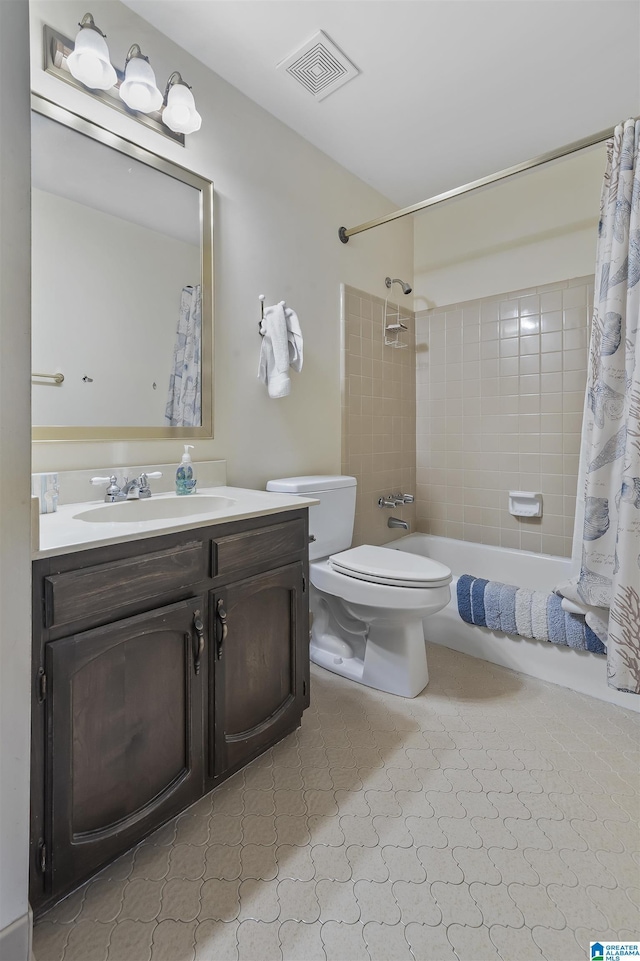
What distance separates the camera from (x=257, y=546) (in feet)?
4.33

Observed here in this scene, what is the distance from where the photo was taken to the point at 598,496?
1.73 m

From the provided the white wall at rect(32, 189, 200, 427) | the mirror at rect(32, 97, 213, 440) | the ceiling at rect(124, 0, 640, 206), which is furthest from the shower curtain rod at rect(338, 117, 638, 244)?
the white wall at rect(32, 189, 200, 427)

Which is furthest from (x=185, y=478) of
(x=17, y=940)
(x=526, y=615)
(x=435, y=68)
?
(x=435, y=68)

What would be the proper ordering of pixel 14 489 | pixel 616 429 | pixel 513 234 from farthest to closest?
pixel 513 234
pixel 616 429
pixel 14 489

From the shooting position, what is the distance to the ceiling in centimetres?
154

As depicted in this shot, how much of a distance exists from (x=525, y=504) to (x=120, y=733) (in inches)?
89.2

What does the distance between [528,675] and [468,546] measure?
889mm

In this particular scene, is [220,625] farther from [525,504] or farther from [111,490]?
[525,504]

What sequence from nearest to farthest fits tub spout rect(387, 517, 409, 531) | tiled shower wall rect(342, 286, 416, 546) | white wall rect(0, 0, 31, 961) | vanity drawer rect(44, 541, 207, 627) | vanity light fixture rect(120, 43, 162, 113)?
1. white wall rect(0, 0, 31, 961)
2. vanity drawer rect(44, 541, 207, 627)
3. vanity light fixture rect(120, 43, 162, 113)
4. tiled shower wall rect(342, 286, 416, 546)
5. tub spout rect(387, 517, 409, 531)

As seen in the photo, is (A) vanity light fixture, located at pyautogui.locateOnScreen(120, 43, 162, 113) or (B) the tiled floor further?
(A) vanity light fixture, located at pyautogui.locateOnScreen(120, 43, 162, 113)

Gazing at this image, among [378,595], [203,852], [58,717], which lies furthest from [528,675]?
[58,717]

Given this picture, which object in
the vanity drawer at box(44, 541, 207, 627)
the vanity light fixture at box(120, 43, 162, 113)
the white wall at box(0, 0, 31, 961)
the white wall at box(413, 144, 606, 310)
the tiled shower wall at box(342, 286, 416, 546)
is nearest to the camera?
the white wall at box(0, 0, 31, 961)

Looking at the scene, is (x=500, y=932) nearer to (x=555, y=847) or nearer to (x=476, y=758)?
(x=555, y=847)

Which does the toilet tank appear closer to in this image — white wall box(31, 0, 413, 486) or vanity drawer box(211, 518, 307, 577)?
white wall box(31, 0, 413, 486)
